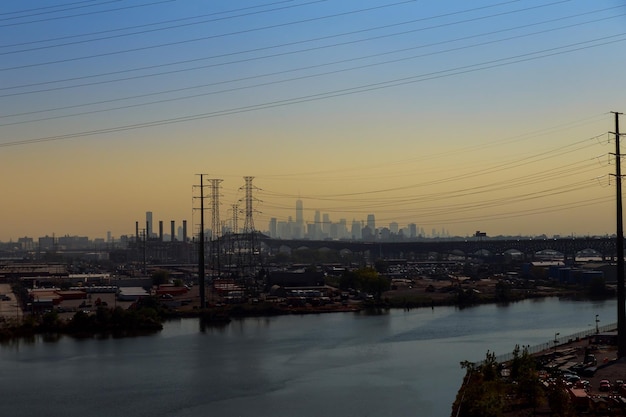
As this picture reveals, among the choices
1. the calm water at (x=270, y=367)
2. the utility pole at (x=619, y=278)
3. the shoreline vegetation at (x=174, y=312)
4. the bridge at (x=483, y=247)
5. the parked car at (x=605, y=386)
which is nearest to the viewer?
the parked car at (x=605, y=386)

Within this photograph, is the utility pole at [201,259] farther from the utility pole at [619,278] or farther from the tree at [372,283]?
the utility pole at [619,278]

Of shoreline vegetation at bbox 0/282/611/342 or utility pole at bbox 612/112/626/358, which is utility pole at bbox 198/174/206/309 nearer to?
shoreline vegetation at bbox 0/282/611/342

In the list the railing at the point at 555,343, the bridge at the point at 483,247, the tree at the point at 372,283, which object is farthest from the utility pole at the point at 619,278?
the bridge at the point at 483,247

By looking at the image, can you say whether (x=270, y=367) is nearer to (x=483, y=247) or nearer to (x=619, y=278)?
(x=619, y=278)

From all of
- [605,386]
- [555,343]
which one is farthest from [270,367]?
[605,386]

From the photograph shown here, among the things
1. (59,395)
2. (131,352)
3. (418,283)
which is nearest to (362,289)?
(418,283)

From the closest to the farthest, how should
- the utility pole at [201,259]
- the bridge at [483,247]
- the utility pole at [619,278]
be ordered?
the utility pole at [619,278]
the utility pole at [201,259]
the bridge at [483,247]
